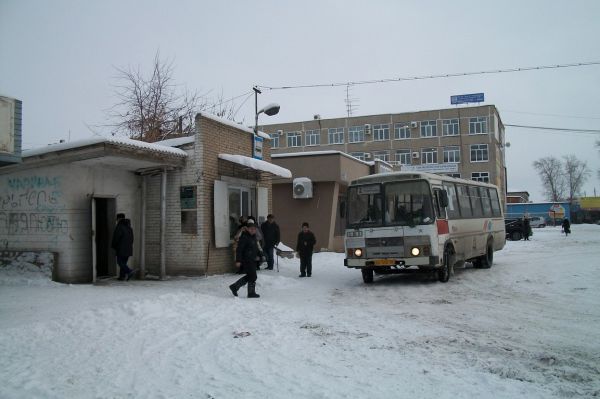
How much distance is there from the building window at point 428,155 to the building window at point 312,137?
1367 cm

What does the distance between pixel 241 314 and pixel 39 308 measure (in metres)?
3.40

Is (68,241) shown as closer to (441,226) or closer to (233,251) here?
(233,251)

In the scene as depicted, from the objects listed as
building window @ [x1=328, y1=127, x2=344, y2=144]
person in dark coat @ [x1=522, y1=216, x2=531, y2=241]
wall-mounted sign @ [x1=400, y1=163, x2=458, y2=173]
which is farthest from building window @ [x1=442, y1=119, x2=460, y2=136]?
person in dark coat @ [x1=522, y1=216, x2=531, y2=241]

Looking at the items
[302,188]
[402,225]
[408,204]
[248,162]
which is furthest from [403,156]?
[402,225]

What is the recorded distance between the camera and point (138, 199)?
13922 mm

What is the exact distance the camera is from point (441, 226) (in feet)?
42.4

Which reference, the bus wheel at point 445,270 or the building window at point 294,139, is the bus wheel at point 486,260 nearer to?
the bus wheel at point 445,270

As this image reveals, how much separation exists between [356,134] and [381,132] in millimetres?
3347

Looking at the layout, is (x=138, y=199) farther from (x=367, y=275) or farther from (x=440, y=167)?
(x=440, y=167)

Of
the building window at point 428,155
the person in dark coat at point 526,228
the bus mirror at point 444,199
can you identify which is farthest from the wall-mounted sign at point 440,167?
the bus mirror at point 444,199

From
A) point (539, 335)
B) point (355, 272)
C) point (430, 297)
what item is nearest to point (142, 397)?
Result: point (539, 335)

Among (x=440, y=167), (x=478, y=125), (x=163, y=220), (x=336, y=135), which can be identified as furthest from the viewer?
(x=336, y=135)

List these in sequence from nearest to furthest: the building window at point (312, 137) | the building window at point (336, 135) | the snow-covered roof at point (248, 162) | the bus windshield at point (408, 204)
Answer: the bus windshield at point (408, 204)
the snow-covered roof at point (248, 162)
the building window at point (336, 135)
the building window at point (312, 137)

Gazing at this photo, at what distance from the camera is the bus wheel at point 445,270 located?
43.3ft
